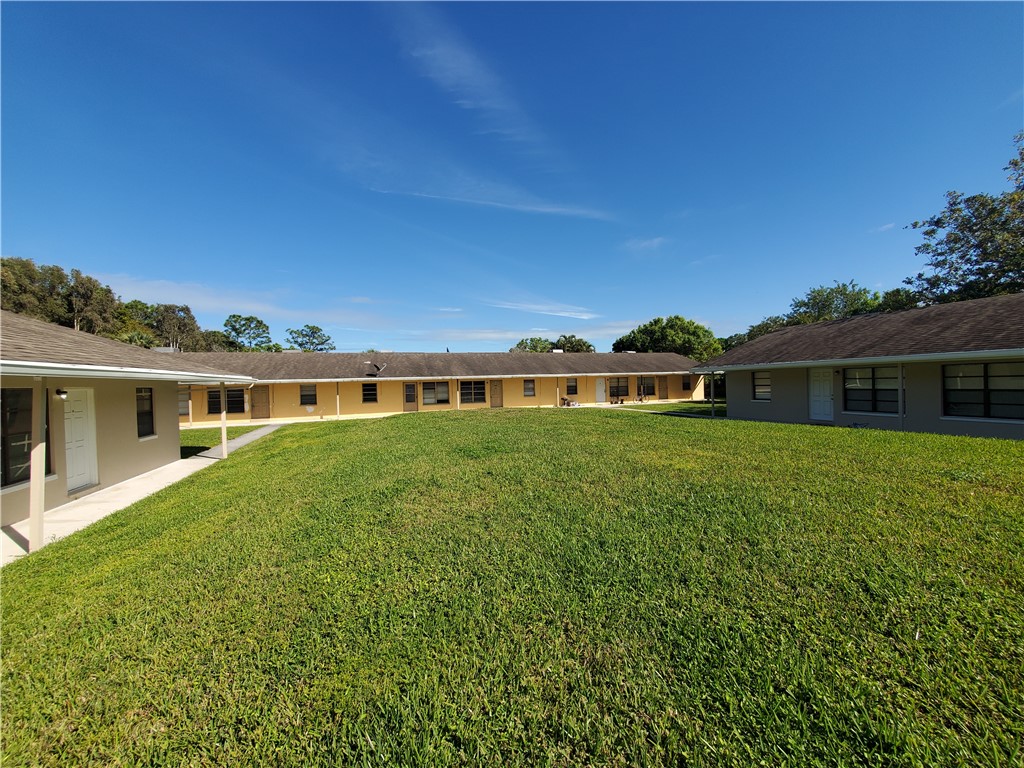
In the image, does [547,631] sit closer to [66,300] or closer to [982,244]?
[982,244]

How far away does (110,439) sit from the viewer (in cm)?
868

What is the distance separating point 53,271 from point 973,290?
2812 inches

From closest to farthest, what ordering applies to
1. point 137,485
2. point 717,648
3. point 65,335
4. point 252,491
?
point 717,648 → point 252,491 → point 65,335 → point 137,485

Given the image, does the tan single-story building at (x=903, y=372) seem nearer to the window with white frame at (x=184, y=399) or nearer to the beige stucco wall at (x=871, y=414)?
the beige stucco wall at (x=871, y=414)

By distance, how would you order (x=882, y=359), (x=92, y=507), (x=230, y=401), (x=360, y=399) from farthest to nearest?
(x=360, y=399), (x=230, y=401), (x=882, y=359), (x=92, y=507)

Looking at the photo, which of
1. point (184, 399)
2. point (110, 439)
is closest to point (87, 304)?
point (184, 399)

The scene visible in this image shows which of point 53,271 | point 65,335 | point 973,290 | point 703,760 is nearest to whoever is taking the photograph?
point 703,760

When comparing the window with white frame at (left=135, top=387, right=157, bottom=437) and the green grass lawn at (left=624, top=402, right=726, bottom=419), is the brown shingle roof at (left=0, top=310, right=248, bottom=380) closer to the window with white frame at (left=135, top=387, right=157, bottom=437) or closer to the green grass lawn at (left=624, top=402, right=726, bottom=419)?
the window with white frame at (left=135, top=387, right=157, bottom=437)

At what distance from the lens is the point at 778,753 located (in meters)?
1.97

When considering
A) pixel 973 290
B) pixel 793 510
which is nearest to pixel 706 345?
pixel 973 290

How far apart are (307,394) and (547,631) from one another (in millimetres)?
23238

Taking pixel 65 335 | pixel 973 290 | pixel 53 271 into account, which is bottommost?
pixel 65 335

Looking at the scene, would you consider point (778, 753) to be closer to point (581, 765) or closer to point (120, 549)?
point (581, 765)

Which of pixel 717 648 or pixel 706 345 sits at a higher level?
pixel 706 345
